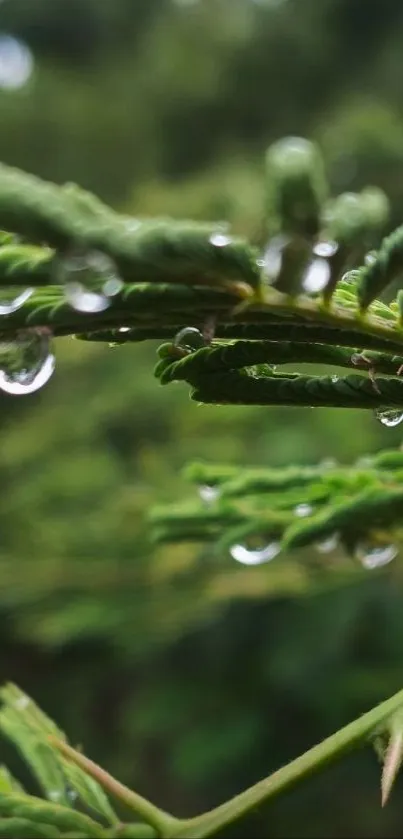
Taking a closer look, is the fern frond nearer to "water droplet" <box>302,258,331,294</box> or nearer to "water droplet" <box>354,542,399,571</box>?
"water droplet" <box>354,542,399,571</box>

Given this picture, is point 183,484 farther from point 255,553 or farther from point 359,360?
point 359,360

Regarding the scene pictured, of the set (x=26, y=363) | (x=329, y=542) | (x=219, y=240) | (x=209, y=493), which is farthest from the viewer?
(x=209, y=493)

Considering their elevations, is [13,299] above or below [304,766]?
above

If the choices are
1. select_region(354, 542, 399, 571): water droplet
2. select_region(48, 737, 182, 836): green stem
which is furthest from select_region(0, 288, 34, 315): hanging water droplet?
select_region(354, 542, 399, 571): water droplet


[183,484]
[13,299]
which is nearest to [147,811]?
[13,299]

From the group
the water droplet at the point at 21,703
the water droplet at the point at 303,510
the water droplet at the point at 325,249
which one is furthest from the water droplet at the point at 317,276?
the water droplet at the point at 21,703

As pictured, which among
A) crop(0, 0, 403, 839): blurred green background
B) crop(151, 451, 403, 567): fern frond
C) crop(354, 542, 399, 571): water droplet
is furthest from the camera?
crop(0, 0, 403, 839): blurred green background
